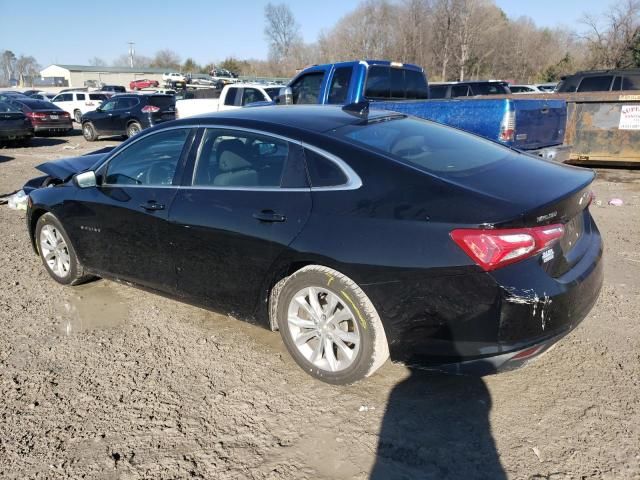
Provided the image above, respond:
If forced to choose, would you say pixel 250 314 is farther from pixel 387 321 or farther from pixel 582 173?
pixel 582 173

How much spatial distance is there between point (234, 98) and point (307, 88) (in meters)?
4.94

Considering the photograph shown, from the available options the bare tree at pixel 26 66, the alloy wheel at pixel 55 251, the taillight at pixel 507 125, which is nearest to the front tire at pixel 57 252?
the alloy wheel at pixel 55 251

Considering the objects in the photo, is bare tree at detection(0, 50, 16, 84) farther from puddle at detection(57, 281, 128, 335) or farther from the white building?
puddle at detection(57, 281, 128, 335)

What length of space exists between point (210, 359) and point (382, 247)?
5.17ft

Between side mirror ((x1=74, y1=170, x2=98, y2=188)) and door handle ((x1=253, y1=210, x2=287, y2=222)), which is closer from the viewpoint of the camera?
door handle ((x1=253, y1=210, x2=287, y2=222))

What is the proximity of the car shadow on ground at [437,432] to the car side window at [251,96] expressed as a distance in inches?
450

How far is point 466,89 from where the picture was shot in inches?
643

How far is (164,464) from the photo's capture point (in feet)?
8.55

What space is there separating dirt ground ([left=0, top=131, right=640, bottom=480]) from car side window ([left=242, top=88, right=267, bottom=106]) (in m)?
10.2

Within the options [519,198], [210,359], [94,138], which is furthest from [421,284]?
[94,138]

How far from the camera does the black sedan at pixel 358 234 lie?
2613 mm

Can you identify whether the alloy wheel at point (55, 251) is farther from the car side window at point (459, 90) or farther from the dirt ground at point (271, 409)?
the car side window at point (459, 90)

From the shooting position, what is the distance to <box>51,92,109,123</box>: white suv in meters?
25.3

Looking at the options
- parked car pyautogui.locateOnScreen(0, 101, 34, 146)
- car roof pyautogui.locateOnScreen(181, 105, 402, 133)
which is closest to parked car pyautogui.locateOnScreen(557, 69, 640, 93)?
car roof pyautogui.locateOnScreen(181, 105, 402, 133)
